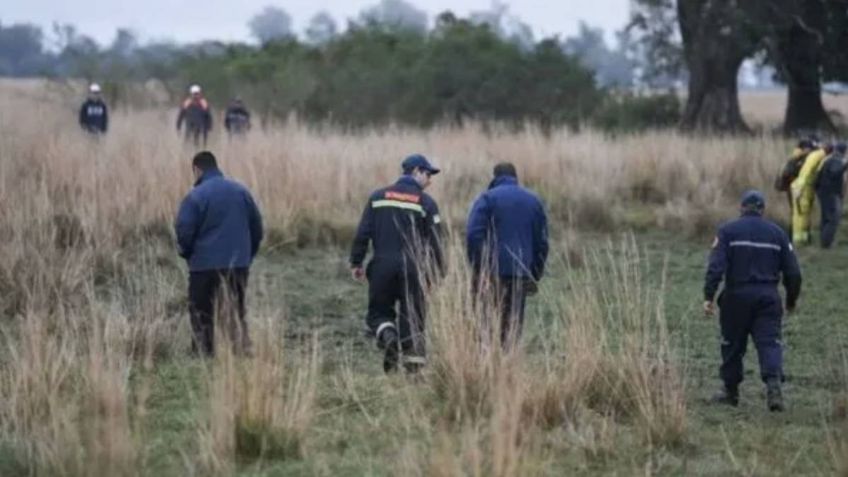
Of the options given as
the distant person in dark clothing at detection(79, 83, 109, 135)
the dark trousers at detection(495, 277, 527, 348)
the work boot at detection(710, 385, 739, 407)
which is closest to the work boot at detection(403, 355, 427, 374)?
the dark trousers at detection(495, 277, 527, 348)

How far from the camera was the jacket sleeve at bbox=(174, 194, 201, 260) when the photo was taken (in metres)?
11.5

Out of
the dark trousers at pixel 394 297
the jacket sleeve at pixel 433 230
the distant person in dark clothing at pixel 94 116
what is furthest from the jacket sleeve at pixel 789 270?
the distant person in dark clothing at pixel 94 116

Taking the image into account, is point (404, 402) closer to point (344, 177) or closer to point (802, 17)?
point (344, 177)

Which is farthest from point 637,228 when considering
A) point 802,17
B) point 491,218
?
point 802,17

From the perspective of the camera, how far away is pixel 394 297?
11375mm

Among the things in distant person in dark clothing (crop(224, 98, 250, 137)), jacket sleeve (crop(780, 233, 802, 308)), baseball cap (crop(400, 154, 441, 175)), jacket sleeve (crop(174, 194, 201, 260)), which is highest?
baseball cap (crop(400, 154, 441, 175))

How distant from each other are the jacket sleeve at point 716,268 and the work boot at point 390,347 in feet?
6.67

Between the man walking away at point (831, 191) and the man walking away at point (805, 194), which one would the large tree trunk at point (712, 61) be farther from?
the man walking away at point (831, 191)

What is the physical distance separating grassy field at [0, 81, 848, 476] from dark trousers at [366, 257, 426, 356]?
38 centimetres

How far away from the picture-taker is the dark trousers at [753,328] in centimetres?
1064

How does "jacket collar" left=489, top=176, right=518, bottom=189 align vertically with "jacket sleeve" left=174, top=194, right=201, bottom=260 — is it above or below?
above

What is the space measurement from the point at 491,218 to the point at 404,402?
245cm

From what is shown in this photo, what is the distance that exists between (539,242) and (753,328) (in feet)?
5.19

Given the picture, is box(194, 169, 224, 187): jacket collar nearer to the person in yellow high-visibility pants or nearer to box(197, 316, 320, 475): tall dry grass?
box(197, 316, 320, 475): tall dry grass
